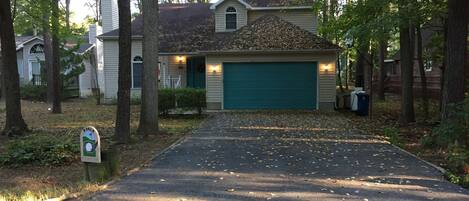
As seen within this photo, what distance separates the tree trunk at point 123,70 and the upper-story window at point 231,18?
14.2 metres

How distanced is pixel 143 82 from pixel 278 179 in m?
7.07

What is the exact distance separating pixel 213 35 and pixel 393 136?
1466 centimetres

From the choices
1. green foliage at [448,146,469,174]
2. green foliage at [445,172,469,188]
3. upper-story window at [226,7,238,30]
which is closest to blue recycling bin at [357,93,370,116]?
upper-story window at [226,7,238,30]

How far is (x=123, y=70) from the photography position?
1166 centimetres

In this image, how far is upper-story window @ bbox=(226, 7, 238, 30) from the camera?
2547 centimetres

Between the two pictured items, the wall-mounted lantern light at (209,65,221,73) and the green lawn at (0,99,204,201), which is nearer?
the green lawn at (0,99,204,201)

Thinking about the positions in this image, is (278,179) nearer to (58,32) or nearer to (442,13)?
(442,13)

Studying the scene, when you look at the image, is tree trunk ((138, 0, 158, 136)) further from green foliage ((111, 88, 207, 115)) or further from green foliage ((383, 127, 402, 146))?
green foliage ((383, 127, 402, 146))

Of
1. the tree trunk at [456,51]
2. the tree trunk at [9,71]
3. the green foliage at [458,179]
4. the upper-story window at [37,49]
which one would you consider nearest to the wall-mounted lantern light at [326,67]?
the tree trunk at [456,51]

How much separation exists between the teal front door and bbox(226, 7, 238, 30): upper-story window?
2.28 meters

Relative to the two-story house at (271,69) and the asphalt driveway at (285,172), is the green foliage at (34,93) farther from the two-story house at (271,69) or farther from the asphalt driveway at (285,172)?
the asphalt driveway at (285,172)

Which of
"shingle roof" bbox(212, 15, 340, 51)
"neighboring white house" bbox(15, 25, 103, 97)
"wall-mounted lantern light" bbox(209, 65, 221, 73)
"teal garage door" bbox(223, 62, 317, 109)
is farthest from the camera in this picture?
"neighboring white house" bbox(15, 25, 103, 97)

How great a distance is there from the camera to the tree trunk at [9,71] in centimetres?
1353

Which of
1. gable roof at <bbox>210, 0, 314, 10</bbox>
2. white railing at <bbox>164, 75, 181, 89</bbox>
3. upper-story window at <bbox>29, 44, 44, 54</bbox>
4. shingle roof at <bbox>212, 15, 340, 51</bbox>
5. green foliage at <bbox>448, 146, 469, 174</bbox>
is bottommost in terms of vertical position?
green foliage at <bbox>448, 146, 469, 174</bbox>
